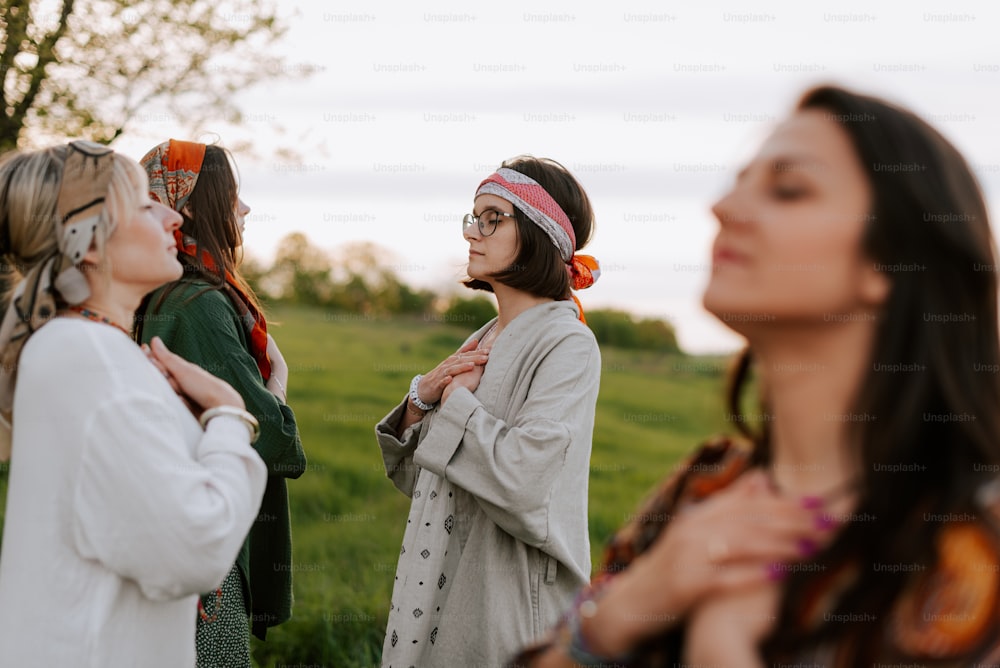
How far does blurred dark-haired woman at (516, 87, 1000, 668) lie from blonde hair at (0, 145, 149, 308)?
155 centimetres

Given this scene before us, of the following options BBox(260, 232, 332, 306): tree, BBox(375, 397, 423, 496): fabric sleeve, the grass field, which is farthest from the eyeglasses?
BBox(260, 232, 332, 306): tree

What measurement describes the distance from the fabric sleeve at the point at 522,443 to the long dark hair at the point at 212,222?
95cm

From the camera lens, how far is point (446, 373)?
3.65 meters

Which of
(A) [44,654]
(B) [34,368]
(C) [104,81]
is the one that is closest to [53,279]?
(B) [34,368]

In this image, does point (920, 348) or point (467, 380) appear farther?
point (467, 380)

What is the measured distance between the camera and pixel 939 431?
1.37 meters

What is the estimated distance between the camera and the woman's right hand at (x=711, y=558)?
51.5 inches

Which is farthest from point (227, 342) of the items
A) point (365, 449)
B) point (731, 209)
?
point (365, 449)

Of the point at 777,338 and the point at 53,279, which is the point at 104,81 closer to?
the point at 53,279

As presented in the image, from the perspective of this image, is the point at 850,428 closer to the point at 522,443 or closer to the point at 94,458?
the point at 94,458

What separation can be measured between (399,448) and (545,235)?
0.95 metres

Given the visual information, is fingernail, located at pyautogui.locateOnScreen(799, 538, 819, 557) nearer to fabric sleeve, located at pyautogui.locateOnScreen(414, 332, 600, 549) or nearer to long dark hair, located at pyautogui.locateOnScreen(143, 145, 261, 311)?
fabric sleeve, located at pyautogui.locateOnScreen(414, 332, 600, 549)

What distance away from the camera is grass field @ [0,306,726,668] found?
5.41 meters

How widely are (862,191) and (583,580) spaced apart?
2.31 meters
